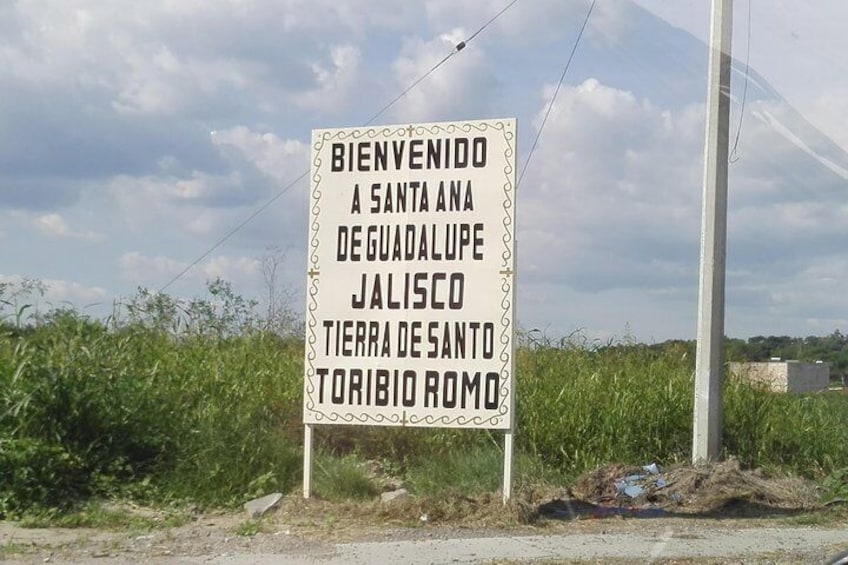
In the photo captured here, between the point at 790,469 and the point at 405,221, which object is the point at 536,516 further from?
the point at 790,469

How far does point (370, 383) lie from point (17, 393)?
3371 mm

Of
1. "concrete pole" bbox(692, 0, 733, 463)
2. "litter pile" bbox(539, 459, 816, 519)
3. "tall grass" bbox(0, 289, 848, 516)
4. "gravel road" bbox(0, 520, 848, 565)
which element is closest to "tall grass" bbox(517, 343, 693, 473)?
"tall grass" bbox(0, 289, 848, 516)

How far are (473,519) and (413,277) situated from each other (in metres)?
2.13

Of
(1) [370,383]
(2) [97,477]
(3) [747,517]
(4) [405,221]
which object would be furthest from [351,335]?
(3) [747,517]

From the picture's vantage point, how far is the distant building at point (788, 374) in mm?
13594

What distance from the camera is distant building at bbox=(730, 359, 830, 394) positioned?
13594 mm

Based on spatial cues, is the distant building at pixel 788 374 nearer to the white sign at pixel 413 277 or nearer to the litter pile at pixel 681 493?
→ the litter pile at pixel 681 493

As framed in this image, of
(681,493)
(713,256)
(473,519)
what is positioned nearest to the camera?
(473,519)

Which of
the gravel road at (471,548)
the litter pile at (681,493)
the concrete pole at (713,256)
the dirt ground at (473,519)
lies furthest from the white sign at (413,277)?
the concrete pole at (713,256)

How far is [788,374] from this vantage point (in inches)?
559

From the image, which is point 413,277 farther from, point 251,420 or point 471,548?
point 251,420

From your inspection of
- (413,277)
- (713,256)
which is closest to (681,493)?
(713,256)

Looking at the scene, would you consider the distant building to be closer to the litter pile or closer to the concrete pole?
the concrete pole

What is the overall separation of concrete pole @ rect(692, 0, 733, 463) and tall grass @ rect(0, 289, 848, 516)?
0.88 meters
